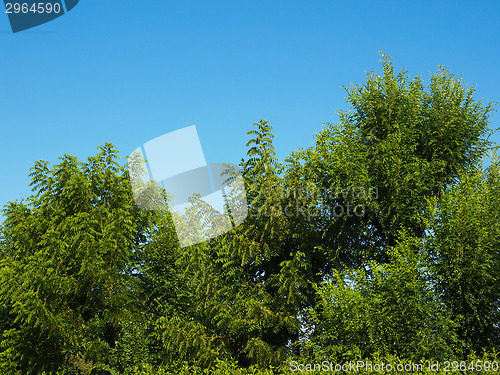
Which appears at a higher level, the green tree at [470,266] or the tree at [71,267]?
the tree at [71,267]

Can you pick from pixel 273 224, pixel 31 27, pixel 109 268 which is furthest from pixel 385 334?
pixel 31 27

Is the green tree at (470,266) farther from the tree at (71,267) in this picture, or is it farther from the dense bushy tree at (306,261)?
the tree at (71,267)

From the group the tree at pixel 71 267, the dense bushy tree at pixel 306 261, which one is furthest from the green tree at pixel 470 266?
the tree at pixel 71 267

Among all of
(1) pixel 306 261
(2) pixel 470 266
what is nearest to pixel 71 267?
(1) pixel 306 261

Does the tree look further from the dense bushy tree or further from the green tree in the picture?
the green tree

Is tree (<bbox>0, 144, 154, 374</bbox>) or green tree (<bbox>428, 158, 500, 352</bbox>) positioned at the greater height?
tree (<bbox>0, 144, 154, 374</bbox>)

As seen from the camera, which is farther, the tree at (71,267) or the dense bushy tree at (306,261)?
the tree at (71,267)

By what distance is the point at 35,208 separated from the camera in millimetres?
26531

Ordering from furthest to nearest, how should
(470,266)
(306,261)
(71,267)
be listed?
(71,267)
(306,261)
(470,266)

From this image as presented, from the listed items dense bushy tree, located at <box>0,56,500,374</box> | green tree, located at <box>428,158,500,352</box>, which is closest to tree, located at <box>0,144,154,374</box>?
dense bushy tree, located at <box>0,56,500,374</box>

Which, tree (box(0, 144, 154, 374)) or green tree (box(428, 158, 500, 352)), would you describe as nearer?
Answer: green tree (box(428, 158, 500, 352))

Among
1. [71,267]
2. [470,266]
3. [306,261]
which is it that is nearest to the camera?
[470,266]

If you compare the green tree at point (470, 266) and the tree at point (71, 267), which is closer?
the green tree at point (470, 266)

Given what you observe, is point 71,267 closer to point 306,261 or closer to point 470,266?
point 306,261
